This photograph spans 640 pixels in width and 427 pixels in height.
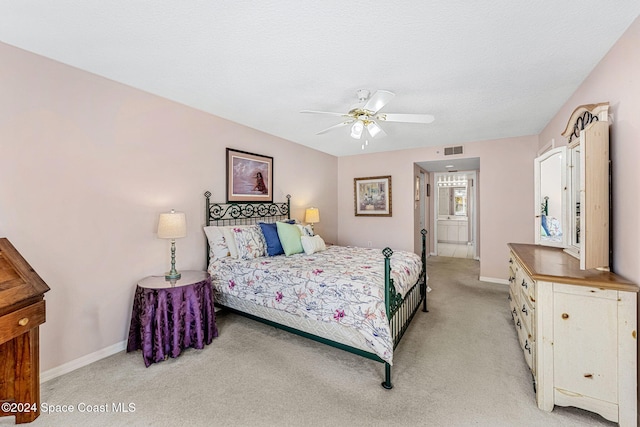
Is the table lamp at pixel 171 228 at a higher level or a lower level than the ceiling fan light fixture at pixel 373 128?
lower

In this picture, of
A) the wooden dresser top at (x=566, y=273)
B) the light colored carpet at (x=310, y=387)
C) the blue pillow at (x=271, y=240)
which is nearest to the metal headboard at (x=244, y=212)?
the blue pillow at (x=271, y=240)

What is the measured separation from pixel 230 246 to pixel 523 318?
308 cm

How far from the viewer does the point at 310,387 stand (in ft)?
6.77

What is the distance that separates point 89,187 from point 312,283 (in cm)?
219

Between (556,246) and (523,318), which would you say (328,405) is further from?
(556,246)

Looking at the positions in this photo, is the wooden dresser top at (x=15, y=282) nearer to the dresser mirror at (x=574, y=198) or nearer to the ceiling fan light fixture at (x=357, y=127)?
the ceiling fan light fixture at (x=357, y=127)

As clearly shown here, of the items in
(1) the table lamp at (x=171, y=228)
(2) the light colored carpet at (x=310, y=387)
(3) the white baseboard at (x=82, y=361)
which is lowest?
(2) the light colored carpet at (x=310, y=387)

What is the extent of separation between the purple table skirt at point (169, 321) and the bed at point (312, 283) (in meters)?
0.48

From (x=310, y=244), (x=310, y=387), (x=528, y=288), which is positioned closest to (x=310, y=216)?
(x=310, y=244)

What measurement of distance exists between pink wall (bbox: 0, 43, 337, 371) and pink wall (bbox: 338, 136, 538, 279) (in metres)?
3.87

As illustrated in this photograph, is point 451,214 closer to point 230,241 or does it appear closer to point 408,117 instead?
point 408,117

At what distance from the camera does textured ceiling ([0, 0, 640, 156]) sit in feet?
5.29

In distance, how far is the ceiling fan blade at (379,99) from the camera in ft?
7.13

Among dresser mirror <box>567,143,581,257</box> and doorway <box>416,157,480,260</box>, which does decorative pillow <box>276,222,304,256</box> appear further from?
doorway <box>416,157,480,260</box>
